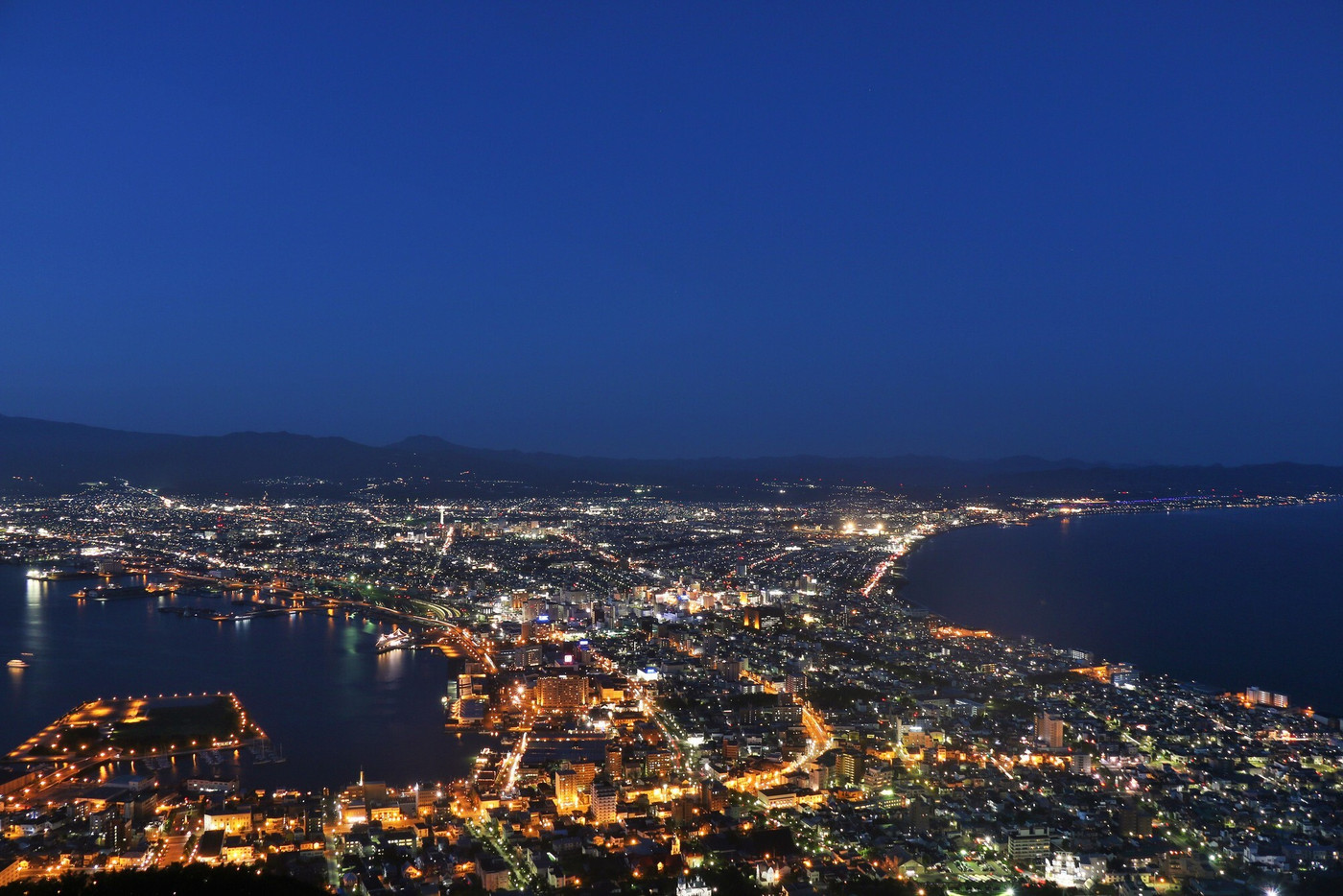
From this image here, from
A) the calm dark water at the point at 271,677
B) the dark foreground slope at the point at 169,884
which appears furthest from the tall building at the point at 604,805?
the dark foreground slope at the point at 169,884

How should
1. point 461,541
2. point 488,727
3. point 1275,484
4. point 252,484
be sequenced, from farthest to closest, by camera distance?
point 1275,484 → point 252,484 → point 461,541 → point 488,727

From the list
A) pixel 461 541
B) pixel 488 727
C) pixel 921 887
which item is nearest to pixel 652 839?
pixel 921 887

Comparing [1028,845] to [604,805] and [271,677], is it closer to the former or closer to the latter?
[604,805]

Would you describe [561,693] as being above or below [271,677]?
above

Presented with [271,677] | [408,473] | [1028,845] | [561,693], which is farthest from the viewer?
Result: [408,473]

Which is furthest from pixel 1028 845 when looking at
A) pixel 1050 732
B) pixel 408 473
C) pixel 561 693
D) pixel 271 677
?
pixel 408 473

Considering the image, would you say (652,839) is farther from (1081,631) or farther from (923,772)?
(1081,631)

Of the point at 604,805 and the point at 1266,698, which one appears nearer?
the point at 604,805
